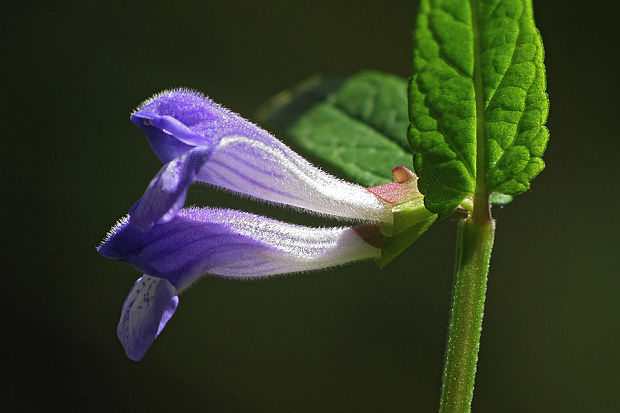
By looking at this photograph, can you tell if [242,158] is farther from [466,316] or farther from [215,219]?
[466,316]

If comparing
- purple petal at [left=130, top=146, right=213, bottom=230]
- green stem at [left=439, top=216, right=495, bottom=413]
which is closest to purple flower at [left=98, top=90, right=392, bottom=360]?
purple petal at [left=130, top=146, right=213, bottom=230]

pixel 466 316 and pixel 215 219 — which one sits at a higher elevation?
pixel 215 219

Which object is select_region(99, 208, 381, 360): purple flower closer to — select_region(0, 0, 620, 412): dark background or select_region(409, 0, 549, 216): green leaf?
select_region(409, 0, 549, 216): green leaf

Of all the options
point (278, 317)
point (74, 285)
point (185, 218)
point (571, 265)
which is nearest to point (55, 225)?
point (74, 285)

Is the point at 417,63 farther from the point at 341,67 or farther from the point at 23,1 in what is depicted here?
the point at 23,1

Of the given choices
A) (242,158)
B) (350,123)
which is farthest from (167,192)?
(350,123)

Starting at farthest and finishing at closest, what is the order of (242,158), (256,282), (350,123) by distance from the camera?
(256,282)
(350,123)
(242,158)
